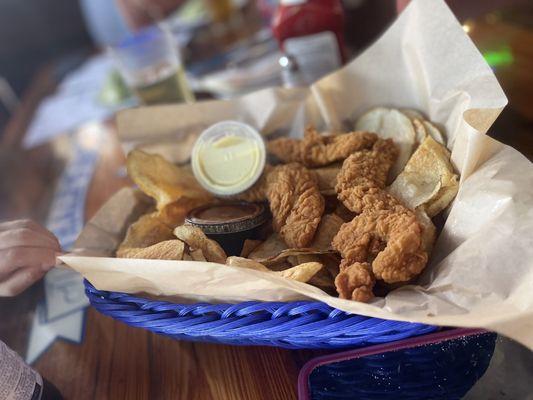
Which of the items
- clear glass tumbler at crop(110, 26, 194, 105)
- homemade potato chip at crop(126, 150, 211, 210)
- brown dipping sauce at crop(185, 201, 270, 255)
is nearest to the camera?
brown dipping sauce at crop(185, 201, 270, 255)

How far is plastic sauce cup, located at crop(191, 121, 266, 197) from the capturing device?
837mm

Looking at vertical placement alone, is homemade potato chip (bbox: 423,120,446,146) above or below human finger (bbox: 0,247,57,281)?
below

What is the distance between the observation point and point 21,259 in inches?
27.1

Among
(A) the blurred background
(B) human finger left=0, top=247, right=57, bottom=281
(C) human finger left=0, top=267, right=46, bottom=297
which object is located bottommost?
(A) the blurred background

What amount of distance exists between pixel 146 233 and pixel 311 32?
24.7 inches

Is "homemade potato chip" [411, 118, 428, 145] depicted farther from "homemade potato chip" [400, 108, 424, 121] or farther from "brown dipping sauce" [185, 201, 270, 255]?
"brown dipping sauce" [185, 201, 270, 255]

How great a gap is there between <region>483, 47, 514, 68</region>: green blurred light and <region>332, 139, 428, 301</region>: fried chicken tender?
0.38m

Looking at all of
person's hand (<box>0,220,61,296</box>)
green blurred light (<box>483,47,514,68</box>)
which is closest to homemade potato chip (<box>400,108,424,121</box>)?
green blurred light (<box>483,47,514,68</box>)

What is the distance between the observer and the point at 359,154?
74cm

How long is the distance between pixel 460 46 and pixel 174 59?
34.9 inches

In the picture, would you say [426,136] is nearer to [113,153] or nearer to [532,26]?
[532,26]

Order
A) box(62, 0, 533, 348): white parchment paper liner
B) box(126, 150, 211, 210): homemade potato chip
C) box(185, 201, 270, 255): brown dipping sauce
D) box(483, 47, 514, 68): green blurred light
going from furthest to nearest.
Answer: box(483, 47, 514, 68): green blurred light, box(126, 150, 211, 210): homemade potato chip, box(185, 201, 270, 255): brown dipping sauce, box(62, 0, 533, 348): white parchment paper liner

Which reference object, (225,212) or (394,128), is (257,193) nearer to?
(225,212)

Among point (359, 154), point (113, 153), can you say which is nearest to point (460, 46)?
point (359, 154)
